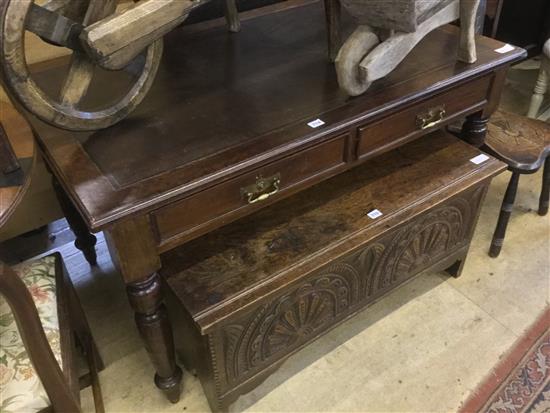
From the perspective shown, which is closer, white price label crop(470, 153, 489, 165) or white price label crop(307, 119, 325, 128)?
white price label crop(307, 119, 325, 128)

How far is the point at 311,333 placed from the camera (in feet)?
4.21

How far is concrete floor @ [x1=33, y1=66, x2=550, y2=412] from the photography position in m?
1.32

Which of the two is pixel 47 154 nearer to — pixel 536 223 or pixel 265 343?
pixel 265 343

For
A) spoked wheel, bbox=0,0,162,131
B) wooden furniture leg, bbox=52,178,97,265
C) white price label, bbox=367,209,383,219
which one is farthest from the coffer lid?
wooden furniture leg, bbox=52,178,97,265

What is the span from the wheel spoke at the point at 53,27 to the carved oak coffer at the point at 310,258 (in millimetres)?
492

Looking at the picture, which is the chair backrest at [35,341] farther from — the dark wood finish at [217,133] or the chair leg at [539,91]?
the chair leg at [539,91]

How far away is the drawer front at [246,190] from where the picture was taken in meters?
0.95

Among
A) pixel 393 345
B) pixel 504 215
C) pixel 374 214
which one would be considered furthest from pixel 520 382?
pixel 374 214

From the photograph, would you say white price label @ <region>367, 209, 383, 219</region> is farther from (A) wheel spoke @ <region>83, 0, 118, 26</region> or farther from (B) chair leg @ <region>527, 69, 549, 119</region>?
(B) chair leg @ <region>527, 69, 549, 119</region>

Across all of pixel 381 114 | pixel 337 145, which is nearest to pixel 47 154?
pixel 337 145

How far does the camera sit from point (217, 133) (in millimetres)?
1021

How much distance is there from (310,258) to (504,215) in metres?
0.85

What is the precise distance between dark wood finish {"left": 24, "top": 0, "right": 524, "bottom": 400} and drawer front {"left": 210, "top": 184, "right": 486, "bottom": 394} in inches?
6.6

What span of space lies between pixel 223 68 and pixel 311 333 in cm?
70
